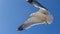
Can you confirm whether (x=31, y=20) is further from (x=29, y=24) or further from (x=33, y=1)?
(x=33, y=1)

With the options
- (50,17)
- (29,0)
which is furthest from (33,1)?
(50,17)

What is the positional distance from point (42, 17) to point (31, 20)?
0.07 metres

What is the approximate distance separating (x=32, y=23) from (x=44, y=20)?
0.07 metres

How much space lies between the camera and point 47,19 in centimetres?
75

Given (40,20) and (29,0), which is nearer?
(29,0)

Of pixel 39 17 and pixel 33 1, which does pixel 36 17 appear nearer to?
pixel 39 17

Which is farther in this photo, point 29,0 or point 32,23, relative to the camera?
point 32,23

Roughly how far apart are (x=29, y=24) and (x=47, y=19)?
0.11 metres

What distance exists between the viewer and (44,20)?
0.80m

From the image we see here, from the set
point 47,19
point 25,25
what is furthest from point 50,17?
point 25,25

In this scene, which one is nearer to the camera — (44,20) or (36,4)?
(36,4)

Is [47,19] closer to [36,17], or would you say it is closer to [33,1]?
[36,17]

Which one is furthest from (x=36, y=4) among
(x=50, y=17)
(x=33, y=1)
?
(x=50, y=17)

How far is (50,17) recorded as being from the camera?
2.37 ft
